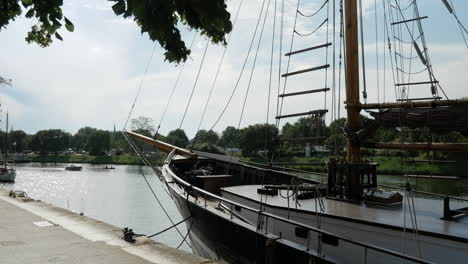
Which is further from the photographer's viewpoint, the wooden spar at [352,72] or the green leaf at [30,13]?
the wooden spar at [352,72]

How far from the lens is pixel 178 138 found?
374ft

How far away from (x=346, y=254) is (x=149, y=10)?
517 centimetres

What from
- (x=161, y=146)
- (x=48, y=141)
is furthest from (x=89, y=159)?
(x=161, y=146)

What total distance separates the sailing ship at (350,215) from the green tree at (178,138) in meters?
94.5

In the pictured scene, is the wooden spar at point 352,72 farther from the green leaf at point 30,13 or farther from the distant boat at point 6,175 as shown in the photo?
the distant boat at point 6,175

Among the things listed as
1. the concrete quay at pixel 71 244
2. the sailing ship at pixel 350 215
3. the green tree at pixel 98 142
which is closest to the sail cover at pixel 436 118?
the sailing ship at pixel 350 215

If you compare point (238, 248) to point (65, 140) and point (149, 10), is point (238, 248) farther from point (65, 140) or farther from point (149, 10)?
point (65, 140)

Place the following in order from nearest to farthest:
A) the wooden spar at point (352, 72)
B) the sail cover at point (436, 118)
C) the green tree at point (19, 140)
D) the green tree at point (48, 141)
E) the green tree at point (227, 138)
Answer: the sail cover at point (436, 118)
the wooden spar at point (352, 72)
the green tree at point (48, 141)
the green tree at point (227, 138)
the green tree at point (19, 140)

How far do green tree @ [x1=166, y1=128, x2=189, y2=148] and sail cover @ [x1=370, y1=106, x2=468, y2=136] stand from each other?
9646 cm

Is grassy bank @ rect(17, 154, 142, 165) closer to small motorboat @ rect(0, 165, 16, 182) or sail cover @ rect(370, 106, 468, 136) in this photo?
small motorboat @ rect(0, 165, 16, 182)

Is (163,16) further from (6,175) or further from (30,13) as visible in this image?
(6,175)

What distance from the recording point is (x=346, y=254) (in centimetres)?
632

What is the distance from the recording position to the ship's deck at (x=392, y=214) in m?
5.81

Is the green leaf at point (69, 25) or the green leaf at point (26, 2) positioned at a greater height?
the green leaf at point (26, 2)
